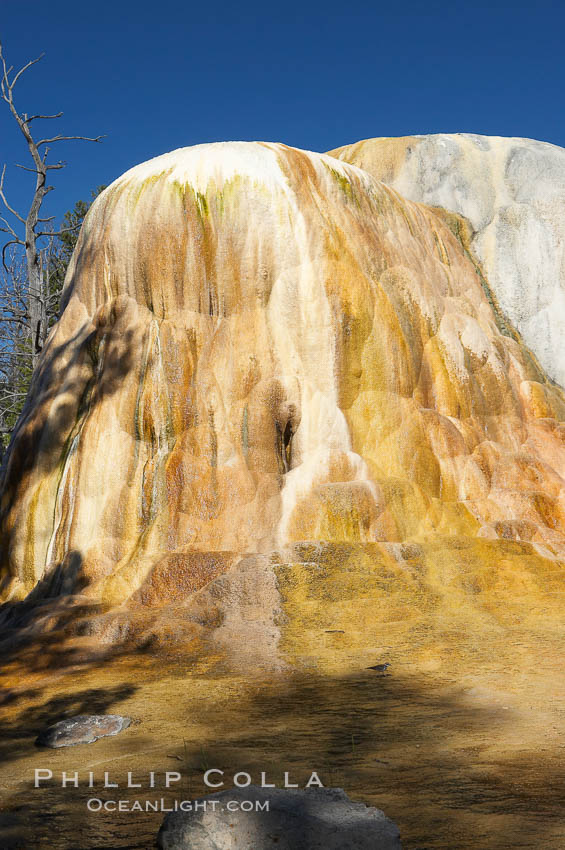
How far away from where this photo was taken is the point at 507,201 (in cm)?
1582

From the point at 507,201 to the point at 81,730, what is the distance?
43.9ft

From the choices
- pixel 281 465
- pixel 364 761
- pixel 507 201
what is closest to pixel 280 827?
pixel 364 761

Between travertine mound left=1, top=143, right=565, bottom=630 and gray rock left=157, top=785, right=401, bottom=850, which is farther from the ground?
travertine mound left=1, top=143, right=565, bottom=630

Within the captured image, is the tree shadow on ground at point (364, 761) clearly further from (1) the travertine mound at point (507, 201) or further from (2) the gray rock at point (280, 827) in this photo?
(1) the travertine mound at point (507, 201)

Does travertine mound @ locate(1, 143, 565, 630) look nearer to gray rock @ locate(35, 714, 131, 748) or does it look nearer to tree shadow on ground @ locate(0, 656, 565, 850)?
tree shadow on ground @ locate(0, 656, 565, 850)

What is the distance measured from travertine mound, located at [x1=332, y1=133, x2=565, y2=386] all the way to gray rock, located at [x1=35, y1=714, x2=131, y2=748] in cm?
1102

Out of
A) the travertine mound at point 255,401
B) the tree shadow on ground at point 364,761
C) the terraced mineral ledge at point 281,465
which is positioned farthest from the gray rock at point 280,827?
the travertine mound at point 255,401

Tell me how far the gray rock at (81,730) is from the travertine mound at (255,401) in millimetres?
3960

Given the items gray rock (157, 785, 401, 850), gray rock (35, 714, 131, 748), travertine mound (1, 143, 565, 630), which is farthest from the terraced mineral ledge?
gray rock (157, 785, 401, 850)

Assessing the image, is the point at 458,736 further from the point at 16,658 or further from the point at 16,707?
the point at 16,658

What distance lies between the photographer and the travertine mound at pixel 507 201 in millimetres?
14906

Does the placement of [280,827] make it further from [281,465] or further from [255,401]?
[255,401]

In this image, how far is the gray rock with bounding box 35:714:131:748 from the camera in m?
5.59

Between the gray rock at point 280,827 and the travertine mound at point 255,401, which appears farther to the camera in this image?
the travertine mound at point 255,401
